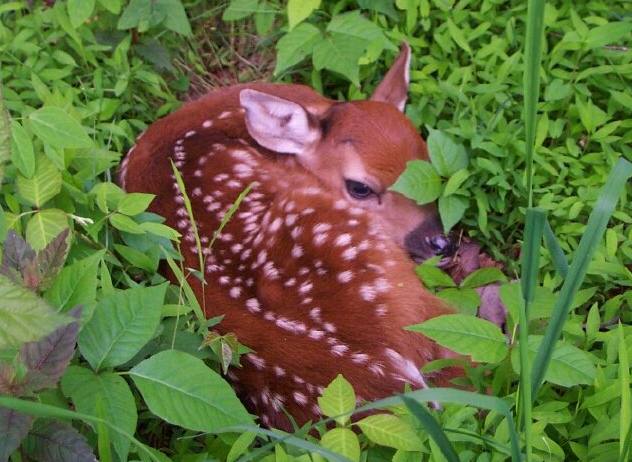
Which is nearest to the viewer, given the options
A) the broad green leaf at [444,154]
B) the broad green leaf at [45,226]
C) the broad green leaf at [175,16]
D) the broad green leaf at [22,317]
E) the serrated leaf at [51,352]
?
the broad green leaf at [22,317]

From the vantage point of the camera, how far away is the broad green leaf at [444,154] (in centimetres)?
→ 268

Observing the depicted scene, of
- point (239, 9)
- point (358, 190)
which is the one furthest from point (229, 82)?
point (358, 190)

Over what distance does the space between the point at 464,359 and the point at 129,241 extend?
103 centimetres

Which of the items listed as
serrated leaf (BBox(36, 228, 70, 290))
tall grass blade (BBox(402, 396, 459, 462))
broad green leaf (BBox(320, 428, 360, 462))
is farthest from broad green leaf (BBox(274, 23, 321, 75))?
tall grass blade (BBox(402, 396, 459, 462))

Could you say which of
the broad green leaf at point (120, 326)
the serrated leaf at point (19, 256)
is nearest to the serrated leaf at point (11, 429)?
the broad green leaf at point (120, 326)

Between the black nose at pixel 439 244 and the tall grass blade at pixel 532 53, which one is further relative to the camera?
the black nose at pixel 439 244

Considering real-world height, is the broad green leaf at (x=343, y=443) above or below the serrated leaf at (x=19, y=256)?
below

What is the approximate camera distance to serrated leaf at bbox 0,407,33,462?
158 cm

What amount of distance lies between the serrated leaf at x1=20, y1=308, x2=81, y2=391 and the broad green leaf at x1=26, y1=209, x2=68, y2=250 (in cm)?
63

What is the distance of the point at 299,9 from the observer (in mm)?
2904

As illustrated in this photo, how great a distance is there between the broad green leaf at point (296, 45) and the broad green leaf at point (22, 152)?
99 centimetres

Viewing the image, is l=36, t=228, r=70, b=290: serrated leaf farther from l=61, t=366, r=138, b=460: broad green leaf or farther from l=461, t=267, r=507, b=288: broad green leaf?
l=461, t=267, r=507, b=288: broad green leaf

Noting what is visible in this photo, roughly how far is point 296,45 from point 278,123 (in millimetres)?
482

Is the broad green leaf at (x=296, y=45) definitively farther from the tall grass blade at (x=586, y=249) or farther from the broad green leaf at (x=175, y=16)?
the tall grass blade at (x=586, y=249)
